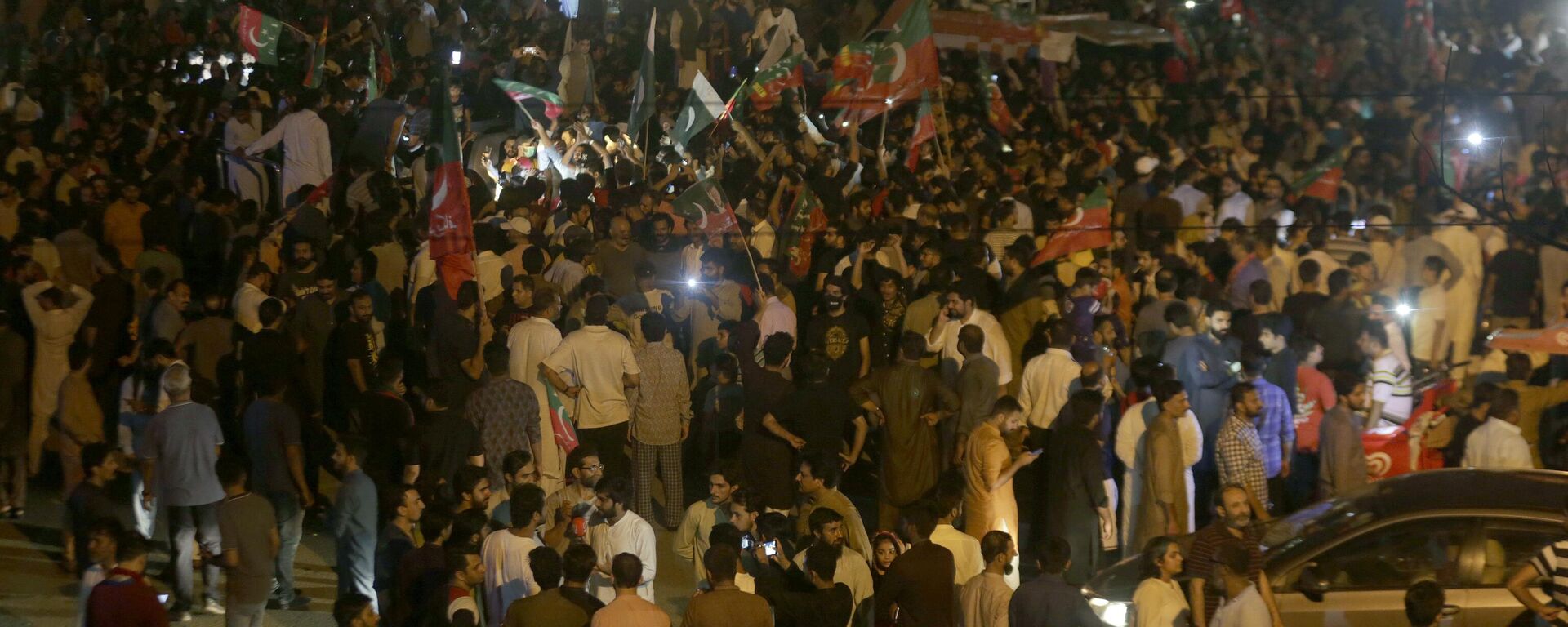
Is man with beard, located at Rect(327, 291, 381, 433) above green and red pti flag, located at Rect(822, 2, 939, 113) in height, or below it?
below

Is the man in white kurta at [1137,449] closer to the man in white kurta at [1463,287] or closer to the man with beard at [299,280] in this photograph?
the man in white kurta at [1463,287]

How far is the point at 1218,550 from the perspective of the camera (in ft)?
26.2

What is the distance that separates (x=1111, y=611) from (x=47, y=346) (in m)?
7.09

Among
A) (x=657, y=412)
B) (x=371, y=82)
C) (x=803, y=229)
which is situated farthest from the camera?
(x=371, y=82)

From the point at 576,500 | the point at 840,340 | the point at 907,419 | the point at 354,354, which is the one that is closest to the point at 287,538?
the point at 354,354

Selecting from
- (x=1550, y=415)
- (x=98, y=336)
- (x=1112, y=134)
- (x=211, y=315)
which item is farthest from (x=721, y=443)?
(x=1112, y=134)

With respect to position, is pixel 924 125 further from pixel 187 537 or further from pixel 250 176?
pixel 187 537

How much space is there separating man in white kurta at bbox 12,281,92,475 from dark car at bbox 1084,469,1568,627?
769 cm

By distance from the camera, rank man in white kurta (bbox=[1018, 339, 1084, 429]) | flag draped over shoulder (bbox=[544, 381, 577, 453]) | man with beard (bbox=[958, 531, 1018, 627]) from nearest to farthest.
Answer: man with beard (bbox=[958, 531, 1018, 627]), flag draped over shoulder (bbox=[544, 381, 577, 453]), man in white kurta (bbox=[1018, 339, 1084, 429])

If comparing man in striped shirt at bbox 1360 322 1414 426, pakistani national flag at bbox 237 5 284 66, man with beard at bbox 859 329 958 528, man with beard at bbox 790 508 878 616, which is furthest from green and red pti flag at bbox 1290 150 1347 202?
pakistani national flag at bbox 237 5 284 66

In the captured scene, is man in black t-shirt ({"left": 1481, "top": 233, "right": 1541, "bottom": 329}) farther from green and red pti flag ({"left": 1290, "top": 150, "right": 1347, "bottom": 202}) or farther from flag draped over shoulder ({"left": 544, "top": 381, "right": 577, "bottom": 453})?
flag draped over shoulder ({"left": 544, "top": 381, "right": 577, "bottom": 453})

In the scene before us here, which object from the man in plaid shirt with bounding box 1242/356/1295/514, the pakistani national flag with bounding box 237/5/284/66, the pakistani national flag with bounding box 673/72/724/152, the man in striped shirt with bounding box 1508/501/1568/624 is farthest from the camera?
the pakistani national flag with bounding box 237/5/284/66

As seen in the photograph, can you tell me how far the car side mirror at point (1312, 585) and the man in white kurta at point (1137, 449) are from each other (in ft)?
5.60

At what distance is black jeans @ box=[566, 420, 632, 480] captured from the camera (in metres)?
11.0
